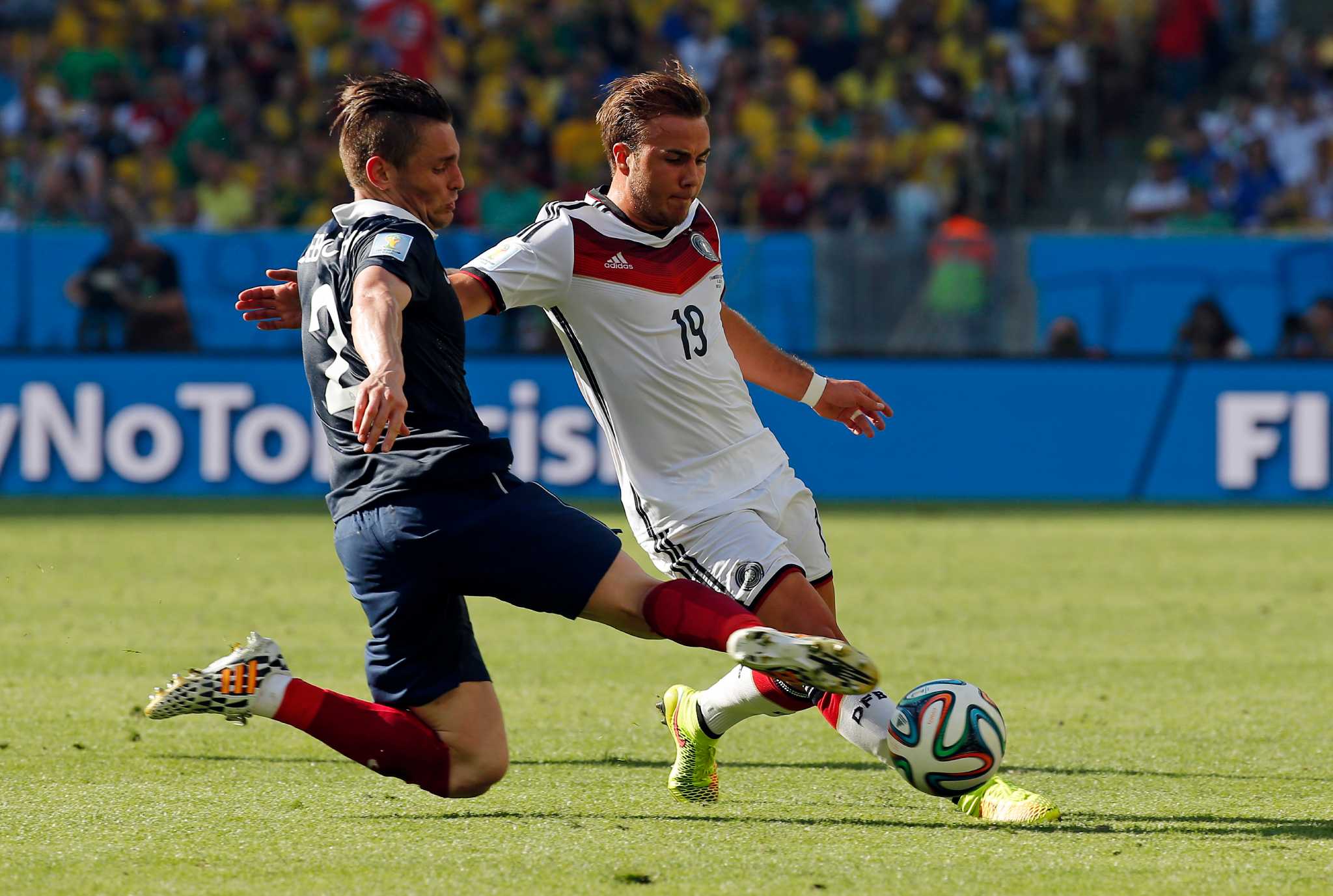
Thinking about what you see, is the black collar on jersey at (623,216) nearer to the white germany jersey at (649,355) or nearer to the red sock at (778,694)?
the white germany jersey at (649,355)

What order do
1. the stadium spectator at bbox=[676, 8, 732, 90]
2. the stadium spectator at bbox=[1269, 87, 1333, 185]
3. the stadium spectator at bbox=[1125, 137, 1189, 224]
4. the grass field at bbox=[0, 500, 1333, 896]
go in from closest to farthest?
1. the grass field at bbox=[0, 500, 1333, 896]
2. the stadium spectator at bbox=[1125, 137, 1189, 224]
3. the stadium spectator at bbox=[1269, 87, 1333, 185]
4. the stadium spectator at bbox=[676, 8, 732, 90]

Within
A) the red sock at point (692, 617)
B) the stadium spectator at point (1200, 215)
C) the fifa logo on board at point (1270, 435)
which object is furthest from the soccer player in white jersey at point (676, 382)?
the stadium spectator at point (1200, 215)

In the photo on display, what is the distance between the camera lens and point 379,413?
3.81m

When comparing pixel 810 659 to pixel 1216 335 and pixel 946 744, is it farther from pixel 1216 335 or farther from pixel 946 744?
pixel 1216 335

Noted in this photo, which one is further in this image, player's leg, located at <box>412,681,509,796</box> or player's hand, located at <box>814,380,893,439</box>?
player's hand, located at <box>814,380,893,439</box>

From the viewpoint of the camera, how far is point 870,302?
14930 mm

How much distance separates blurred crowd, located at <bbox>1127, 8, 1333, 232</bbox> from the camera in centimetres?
1759

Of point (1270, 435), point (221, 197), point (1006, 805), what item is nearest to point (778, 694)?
point (1006, 805)

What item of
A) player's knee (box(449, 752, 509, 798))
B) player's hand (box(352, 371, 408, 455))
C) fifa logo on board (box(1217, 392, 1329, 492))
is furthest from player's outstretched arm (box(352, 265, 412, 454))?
fifa logo on board (box(1217, 392, 1329, 492))

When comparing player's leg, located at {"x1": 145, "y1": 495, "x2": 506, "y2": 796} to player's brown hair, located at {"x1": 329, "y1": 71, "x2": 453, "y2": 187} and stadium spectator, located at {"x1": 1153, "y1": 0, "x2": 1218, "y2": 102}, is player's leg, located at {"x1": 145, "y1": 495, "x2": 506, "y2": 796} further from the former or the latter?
stadium spectator, located at {"x1": 1153, "y1": 0, "x2": 1218, "y2": 102}

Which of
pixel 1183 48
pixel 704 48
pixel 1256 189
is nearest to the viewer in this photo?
pixel 1256 189

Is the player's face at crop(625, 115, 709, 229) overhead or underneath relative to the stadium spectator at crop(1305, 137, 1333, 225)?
underneath

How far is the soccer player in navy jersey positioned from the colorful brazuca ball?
1.81 feet

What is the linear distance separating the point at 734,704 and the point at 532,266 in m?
1.32
